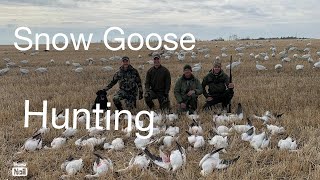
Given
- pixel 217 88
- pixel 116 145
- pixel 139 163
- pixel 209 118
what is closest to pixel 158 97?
pixel 217 88

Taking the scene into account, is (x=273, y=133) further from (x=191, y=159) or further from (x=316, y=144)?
(x=191, y=159)

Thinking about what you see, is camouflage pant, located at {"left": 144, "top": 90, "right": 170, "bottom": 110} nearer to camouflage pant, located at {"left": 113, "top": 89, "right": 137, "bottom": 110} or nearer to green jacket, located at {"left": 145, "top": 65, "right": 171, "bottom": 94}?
green jacket, located at {"left": 145, "top": 65, "right": 171, "bottom": 94}

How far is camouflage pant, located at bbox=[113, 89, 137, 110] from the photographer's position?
29.3ft

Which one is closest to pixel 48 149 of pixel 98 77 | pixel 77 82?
pixel 77 82

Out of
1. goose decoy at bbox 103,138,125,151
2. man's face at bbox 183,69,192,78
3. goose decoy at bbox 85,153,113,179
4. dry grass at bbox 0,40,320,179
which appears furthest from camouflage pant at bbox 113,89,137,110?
goose decoy at bbox 85,153,113,179

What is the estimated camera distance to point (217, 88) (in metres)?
8.82

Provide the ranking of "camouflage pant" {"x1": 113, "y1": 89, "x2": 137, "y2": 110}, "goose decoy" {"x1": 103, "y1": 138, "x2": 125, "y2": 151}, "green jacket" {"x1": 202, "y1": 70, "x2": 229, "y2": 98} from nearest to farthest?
"goose decoy" {"x1": 103, "y1": 138, "x2": 125, "y2": 151} → "green jacket" {"x1": 202, "y1": 70, "x2": 229, "y2": 98} → "camouflage pant" {"x1": 113, "y1": 89, "x2": 137, "y2": 110}

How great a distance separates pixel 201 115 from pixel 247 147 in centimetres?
207

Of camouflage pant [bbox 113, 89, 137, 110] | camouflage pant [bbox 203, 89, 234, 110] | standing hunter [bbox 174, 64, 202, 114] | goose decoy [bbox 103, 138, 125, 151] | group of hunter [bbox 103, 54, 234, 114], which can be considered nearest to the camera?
goose decoy [bbox 103, 138, 125, 151]

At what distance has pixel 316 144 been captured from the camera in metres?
5.96

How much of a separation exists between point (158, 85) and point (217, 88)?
51.0 inches

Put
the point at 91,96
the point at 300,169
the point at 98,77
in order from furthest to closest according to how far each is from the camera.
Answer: the point at 98,77 < the point at 91,96 < the point at 300,169

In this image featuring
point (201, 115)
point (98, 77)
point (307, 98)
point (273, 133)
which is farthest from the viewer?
point (98, 77)

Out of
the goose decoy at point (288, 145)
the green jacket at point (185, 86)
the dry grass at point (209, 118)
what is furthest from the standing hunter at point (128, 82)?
the goose decoy at point (288, 145)
